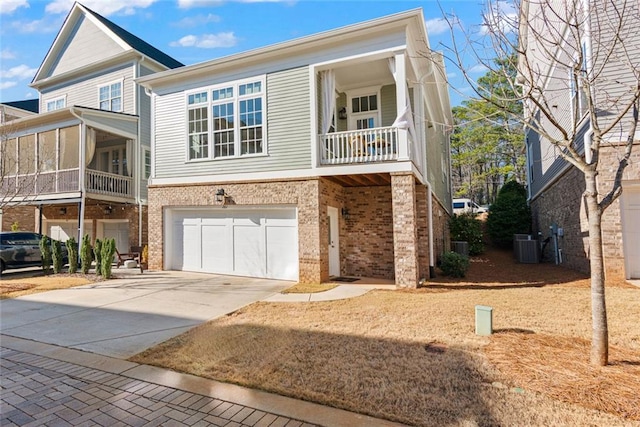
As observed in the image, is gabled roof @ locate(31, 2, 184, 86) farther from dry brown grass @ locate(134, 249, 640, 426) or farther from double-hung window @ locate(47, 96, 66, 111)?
dry brown grass @ locate(134, 249, 640, 426)

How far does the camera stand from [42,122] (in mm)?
14688

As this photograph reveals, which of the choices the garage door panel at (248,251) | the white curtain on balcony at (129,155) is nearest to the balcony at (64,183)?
the white curtain on balcony at (129,155)

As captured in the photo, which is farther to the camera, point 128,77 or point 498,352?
point 128,77

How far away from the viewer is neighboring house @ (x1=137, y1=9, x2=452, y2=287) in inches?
361

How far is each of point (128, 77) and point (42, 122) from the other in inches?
166

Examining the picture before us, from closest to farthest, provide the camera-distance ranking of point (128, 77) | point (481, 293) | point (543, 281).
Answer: point (481, 293) < point (543, 281) < point (128, 77)

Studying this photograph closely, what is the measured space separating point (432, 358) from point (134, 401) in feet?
10.7

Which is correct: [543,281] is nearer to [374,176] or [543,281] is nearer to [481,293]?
[481,293]

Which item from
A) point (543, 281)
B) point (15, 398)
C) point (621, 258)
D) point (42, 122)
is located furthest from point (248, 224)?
point (42, 122)

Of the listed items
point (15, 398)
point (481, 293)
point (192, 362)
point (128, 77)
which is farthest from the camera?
point (128, 77)

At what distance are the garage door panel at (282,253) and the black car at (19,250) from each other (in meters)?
8.50

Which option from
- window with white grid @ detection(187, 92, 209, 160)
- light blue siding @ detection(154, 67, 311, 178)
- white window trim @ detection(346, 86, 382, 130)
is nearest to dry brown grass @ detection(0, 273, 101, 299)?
light blue siding @ detection(154, 67, 311, 178)

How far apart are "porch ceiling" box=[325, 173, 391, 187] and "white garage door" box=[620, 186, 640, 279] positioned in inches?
235

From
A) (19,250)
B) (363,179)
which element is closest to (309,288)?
(363,179)
